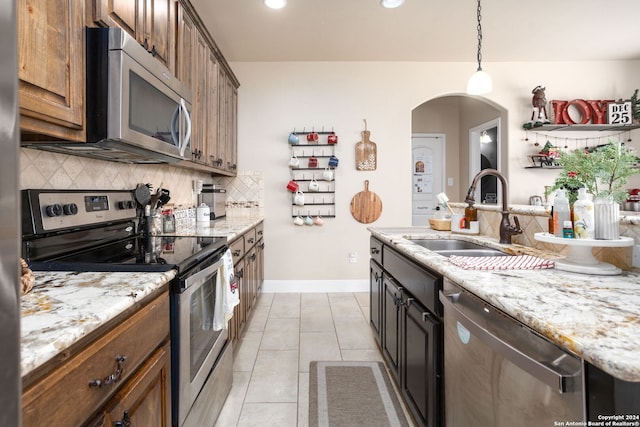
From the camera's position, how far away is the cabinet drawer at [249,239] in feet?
8.93

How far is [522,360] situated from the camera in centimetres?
76

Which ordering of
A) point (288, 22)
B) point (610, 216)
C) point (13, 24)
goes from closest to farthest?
point (13, 24)
point (610, 216)
point (288, 22)

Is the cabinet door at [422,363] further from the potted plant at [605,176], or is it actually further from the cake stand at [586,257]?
the potted plant at [605,176]

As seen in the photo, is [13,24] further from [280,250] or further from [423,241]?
[280,250]

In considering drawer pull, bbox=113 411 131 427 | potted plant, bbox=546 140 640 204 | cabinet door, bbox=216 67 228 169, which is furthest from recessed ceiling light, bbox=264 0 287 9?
drawer pull, bbox=113 411 131 427

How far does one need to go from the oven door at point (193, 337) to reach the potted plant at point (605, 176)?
1.46m

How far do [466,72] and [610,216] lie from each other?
3357 mm

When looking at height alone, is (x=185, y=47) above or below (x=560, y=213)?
above

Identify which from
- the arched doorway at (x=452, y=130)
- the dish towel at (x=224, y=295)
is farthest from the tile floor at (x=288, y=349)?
the arched doorway at (x=452, y=130)

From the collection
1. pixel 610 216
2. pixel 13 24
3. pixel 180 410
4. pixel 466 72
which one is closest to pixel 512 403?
pixel 610 216

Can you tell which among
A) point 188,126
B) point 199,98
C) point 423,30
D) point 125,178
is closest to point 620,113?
point 423,30

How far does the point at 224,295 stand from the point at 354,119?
2.82m

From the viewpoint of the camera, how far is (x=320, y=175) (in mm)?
3848

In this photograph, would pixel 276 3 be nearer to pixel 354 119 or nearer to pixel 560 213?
pixel 354 119
